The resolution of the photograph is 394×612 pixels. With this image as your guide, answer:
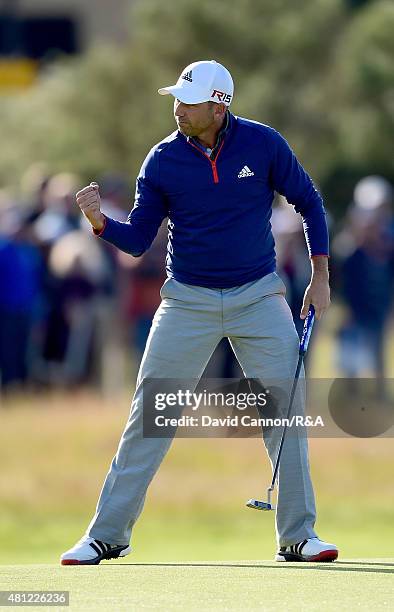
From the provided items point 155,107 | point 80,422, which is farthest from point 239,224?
point 155,107

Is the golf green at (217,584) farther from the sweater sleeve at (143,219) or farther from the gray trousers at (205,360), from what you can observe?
the sweater sleeve at (143,219)

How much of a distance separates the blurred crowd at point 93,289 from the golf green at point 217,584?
8.07 meters

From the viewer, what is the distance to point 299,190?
8.30 meters

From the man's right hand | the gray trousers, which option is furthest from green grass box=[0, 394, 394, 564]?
the man's right hand

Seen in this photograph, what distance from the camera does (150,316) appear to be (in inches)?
658

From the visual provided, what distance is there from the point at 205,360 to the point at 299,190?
36.9 inches

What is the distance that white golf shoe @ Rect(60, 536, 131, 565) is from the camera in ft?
27.2

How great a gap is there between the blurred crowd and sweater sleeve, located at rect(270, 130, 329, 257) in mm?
7602

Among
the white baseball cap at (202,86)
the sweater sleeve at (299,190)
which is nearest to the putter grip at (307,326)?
the sweater sleeve at (299,190)

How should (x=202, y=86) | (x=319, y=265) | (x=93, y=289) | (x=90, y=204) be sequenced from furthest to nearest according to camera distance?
1. (x=93, y=289)
2. (x=319, y=265)
3. (x=202, y=86)
4. (x=90, y=204)

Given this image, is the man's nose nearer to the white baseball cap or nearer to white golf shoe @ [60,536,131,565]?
the white baseball cap

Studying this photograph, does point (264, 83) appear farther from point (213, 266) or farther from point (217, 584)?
point (217, 584)

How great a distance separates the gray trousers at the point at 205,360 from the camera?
829 centimetres

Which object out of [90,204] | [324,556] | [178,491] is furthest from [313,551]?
[178,491]
